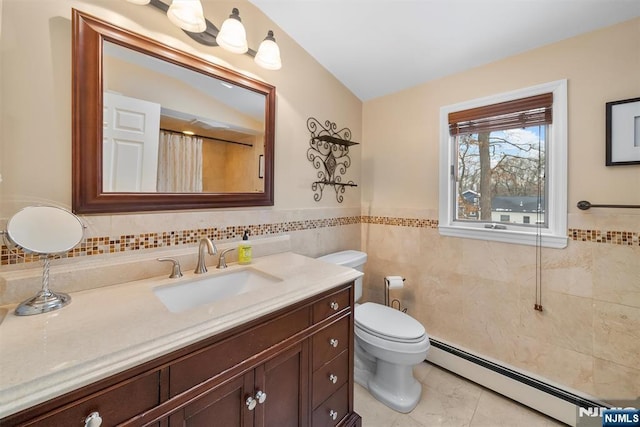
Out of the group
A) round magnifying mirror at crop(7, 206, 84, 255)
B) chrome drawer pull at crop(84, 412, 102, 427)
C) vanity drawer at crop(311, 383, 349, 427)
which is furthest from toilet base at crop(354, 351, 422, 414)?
round magnifying mirror at crop(7, 206, 84, 255)

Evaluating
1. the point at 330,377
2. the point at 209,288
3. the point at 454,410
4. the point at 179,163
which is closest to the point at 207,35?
the point at 179,163

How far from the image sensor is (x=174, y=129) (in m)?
1.19

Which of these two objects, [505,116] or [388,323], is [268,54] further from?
[388,323]

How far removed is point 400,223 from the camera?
2105mm

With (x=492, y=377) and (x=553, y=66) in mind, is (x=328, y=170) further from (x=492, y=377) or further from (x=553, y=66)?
(x=492, y=377)

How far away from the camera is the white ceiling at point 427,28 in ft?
4.22

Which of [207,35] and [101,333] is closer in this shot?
[101,333]

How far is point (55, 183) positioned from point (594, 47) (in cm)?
256

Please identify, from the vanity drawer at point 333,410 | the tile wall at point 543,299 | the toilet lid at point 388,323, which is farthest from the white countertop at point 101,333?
the tile wall at point 543,299

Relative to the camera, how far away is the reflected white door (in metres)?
1.03

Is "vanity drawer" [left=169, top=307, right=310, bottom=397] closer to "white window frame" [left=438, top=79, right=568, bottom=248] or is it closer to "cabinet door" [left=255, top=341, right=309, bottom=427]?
→ "cabinet door" [left=255, top=341, right=309, bottom=427]

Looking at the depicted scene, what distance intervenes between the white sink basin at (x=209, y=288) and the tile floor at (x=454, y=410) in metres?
1.06

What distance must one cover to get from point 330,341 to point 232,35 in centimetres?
151

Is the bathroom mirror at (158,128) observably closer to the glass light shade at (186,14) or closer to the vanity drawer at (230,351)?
the glass light shade at (186,14)
